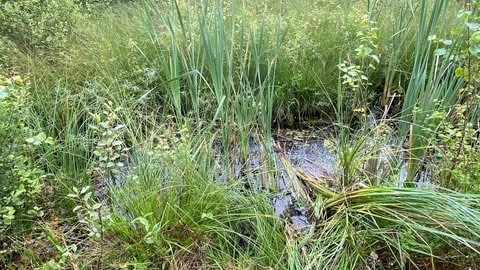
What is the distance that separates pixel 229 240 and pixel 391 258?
24.2 inches

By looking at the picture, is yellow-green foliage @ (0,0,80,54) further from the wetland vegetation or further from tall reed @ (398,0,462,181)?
tall reed @ (398,0,462,181)

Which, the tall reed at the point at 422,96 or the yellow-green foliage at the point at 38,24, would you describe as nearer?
the tall reed at the point at 422,96

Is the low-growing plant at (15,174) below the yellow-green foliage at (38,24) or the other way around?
below

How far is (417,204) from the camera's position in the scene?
1.38 m

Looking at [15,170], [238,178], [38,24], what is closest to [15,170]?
Answer: [15,170]

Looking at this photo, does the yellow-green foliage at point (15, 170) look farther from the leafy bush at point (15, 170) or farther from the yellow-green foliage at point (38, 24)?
the yellow-green foliage at point (38, 24)

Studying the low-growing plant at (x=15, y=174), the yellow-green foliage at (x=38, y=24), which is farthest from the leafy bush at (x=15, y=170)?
the yellow-green foliage at (x=38, y=24)

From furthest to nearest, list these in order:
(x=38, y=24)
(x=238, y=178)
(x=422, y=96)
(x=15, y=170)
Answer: (x=38, y=24)
(x=238, y=178)
(x=422, y=96)
(x=15, y=170)

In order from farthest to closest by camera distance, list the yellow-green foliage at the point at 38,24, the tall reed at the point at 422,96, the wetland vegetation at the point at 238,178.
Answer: the yellow-green foliage at the point at 38,24 → the tall reed at the point at 422,96 → the wetland vegetation at the point at 238,178

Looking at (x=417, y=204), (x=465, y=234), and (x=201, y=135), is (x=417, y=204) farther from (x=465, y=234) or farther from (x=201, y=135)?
(x=201, y=135)

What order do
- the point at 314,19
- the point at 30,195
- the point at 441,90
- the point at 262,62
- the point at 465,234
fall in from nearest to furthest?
the point at 465,234, the point at 30,195, the point at 441,90, the point at 262,62, the point at 314,19

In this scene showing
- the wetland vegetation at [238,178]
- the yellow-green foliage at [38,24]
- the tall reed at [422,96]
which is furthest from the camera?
the yellow-green foliage at [38,24]

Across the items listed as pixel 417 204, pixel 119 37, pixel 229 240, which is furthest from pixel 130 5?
pixel 417 204

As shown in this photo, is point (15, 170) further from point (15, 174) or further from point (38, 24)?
point (38, 24)
